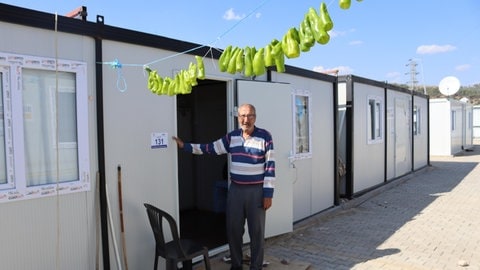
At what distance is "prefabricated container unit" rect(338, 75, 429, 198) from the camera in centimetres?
796

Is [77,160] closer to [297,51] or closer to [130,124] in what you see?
[130,124]

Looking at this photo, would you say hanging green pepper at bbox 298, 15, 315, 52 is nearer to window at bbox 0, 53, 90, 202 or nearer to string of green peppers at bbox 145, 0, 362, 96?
string of green peppers at bbox 145, 0, 362, 96

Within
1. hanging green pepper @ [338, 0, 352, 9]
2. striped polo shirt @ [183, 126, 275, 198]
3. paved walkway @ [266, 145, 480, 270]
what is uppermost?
hanging green pepper @ [338, 0, 352, 9]

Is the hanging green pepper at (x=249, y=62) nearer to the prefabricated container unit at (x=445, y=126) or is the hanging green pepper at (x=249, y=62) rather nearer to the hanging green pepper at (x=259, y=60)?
the hanging green pepper at (x=259, y=60)

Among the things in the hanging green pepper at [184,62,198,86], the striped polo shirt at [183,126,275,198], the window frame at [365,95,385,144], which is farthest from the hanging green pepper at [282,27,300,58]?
the window frame at [365,95,385,144]

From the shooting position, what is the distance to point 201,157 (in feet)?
22.9

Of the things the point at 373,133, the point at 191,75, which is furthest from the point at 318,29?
the point at 373,133

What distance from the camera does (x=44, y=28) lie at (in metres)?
3.06

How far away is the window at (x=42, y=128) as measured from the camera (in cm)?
291

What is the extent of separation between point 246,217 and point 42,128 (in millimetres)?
2035

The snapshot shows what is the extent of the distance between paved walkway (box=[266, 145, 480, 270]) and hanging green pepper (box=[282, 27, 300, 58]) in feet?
10.1

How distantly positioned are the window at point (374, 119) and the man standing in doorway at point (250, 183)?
5460mm

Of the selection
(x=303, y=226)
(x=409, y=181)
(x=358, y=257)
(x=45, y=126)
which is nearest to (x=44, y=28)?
(x=45, y=126)

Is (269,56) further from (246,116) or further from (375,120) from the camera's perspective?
(375,120)
